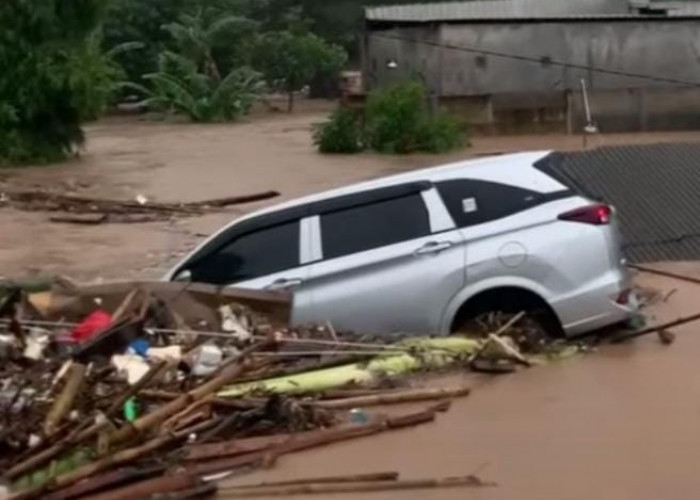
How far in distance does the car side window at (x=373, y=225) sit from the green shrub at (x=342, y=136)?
2492 centimetres

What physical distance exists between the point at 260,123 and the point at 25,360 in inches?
1655

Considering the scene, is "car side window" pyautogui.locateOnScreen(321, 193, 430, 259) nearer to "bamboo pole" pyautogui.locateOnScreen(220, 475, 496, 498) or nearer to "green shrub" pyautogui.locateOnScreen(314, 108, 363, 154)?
"bamboo pole" pyautogui.locateOnScreen(220, 475, 496, 498)

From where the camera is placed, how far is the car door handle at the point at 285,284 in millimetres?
12781

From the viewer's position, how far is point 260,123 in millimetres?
53188

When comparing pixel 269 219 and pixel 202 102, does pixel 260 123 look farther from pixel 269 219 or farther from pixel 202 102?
pixel 269 219

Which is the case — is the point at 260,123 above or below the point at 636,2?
below

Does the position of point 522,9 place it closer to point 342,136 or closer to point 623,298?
point 342,136

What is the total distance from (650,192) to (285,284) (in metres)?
8.21

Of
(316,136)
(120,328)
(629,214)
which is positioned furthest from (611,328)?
(316,136)

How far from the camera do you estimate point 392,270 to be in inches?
497

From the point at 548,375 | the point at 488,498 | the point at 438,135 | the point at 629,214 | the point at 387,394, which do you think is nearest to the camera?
the point at 488,498

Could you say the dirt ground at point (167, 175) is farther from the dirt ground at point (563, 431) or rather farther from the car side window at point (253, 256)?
the car side window at point (253, 256)

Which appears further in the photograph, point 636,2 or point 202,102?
point 202,102

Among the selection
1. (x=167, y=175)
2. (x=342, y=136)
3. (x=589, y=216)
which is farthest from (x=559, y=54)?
(x=589, y=216)
